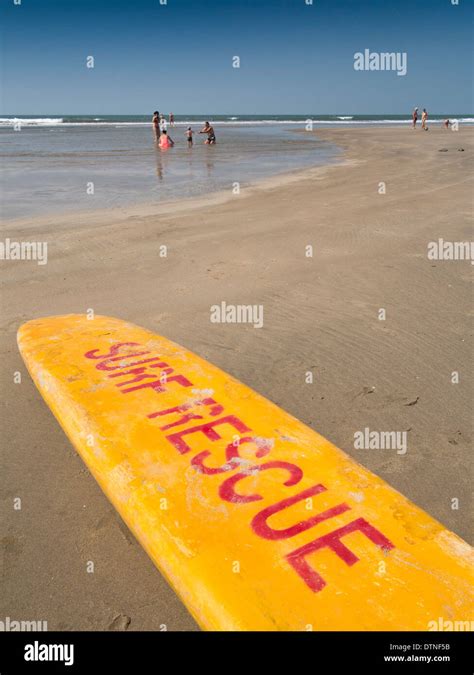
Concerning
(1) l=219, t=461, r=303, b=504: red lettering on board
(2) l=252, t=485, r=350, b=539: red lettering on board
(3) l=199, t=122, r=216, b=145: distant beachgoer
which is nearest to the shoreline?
(1) l=219, t=461, r=303, b=504: red lettering on board

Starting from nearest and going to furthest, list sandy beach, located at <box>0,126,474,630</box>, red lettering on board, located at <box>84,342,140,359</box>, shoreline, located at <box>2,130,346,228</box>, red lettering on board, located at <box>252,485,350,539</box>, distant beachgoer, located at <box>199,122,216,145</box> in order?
red lettering on board, located at <box>252,485,350,539</box>, sandy beach, located at <box>0,126,474,630</box>, red lettering on board, located at <box>84,342,140,359</box>, shoreline, located at <box>2,130,346,228</box>, distant beachgoer, located at <box>199,122,216,145</box>

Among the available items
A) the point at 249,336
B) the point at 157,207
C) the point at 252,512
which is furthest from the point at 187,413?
the point at 157,207

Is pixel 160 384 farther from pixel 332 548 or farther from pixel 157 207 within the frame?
pixel 157 207

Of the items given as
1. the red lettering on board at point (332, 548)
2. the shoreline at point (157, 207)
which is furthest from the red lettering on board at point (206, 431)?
the shoreline at point (157, 207)

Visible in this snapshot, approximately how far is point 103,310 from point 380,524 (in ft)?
12.3

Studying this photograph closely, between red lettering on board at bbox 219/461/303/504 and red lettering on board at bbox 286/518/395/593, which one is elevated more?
red lettering on board at bbox 219/461/303/504

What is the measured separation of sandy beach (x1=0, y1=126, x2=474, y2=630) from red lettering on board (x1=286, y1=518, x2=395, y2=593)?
591 millimetres

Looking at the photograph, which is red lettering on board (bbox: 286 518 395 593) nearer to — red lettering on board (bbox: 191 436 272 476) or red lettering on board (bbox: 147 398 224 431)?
red lettering on board (bbox: 191 436 272 476)

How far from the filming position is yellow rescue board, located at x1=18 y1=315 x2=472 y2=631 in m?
1.75

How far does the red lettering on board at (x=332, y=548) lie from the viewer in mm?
1817

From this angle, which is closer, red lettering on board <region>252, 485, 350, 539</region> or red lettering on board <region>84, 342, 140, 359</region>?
red lettering on board <region>252, 485, 350, 539</region>

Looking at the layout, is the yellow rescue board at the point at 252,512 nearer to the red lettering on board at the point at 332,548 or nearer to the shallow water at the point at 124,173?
the red lettering on board at the point at 332,548

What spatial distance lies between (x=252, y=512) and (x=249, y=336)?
2.48 metres
